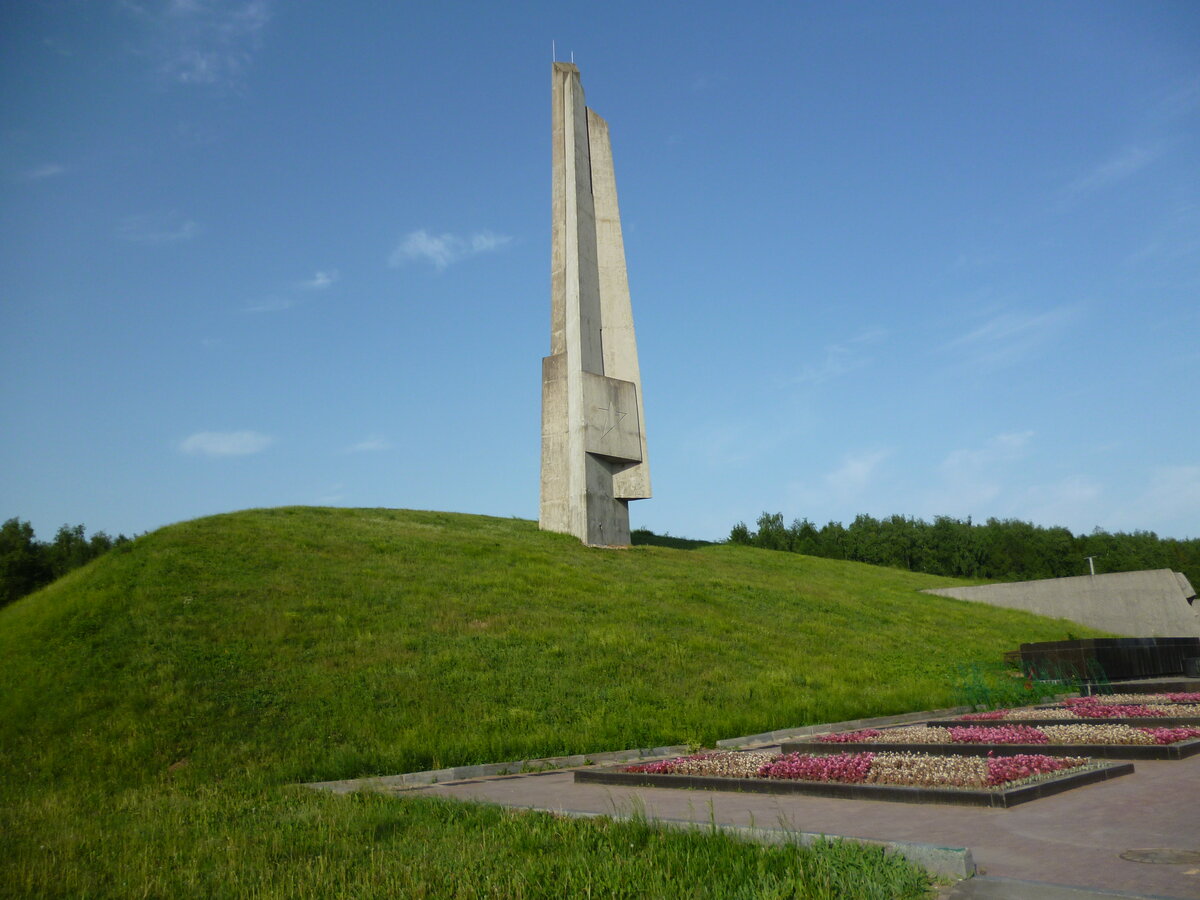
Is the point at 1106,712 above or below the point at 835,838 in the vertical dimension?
above

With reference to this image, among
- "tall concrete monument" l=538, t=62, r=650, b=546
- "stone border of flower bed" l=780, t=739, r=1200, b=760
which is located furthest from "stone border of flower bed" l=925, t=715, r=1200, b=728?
"tall concrete monument" l=538, t=62, r=650, b=546

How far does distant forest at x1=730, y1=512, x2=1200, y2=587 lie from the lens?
226 ft

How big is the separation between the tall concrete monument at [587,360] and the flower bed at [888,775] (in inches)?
721

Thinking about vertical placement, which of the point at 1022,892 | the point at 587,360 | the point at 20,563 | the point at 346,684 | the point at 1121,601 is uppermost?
the point at 587,360

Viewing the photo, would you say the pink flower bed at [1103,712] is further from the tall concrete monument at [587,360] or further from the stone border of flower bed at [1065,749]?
the tall concrete monument at [587,360]

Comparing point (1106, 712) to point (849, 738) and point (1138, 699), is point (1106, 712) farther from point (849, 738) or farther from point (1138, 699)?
point (849, 738)

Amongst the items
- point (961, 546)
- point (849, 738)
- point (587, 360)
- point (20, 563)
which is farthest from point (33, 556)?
point (961, 546)

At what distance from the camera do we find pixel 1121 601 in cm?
2900

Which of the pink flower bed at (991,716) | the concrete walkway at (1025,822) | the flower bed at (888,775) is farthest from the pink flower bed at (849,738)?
the concrete walkway at (1025,822)

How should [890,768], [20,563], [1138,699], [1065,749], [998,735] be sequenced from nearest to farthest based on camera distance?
[890,768] < [1065,749] < [998,735] < [1138,699] < [20,563]

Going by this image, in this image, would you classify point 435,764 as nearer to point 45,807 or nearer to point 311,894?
point 45,807

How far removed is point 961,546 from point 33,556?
6429 centimetres

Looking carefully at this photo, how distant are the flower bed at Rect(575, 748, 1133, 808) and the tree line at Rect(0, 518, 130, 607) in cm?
3645

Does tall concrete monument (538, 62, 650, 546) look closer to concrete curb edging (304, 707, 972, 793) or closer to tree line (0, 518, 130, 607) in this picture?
concrete curb edging (304, 707, 972, 793)
